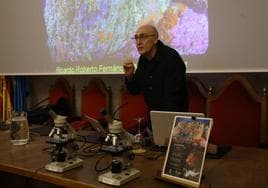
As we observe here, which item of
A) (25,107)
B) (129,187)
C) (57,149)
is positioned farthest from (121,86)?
(129,187)

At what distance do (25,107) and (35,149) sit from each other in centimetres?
280

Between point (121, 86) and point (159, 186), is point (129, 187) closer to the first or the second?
point (159, 186)

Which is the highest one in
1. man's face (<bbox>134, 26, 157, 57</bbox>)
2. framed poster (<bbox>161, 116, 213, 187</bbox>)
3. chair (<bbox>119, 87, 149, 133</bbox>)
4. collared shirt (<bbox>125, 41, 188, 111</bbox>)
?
man's face (<bbox>134, 26, 157, 57</bbox>)

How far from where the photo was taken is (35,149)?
74.9 inches

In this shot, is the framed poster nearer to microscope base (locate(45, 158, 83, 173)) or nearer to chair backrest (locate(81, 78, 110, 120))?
microscope base (locate(45, 158, 83, 173))

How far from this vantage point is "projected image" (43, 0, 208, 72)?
2.89 metres

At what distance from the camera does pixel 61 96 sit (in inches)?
162

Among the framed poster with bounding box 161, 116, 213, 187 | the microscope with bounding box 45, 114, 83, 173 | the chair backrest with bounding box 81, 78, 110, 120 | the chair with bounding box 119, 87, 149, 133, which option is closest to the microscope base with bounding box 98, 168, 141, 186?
the framed poster with bounding box 161, 116, 213, 187

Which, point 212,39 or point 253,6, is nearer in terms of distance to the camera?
point 253,6

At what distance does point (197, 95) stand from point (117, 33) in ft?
3.33

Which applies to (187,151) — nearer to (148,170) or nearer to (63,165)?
A: (148,170)

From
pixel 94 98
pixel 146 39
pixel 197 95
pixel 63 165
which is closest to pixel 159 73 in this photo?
pixel 146 39

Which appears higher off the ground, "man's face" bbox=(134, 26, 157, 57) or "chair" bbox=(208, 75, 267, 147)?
"man's face" bbox=(134, 26, 157, 57)

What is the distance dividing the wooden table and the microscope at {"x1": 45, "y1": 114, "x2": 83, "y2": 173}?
0.03 m
